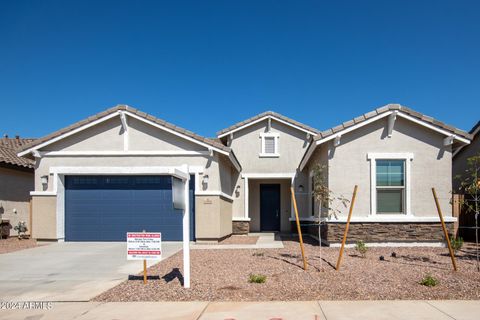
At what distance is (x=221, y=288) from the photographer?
7.63 metres

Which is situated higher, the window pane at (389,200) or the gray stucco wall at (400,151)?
the gray stucco wall at (400,151)

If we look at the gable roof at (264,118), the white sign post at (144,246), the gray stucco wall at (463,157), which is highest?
the gable roof at (264,118)

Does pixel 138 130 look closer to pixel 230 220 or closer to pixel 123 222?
pixel 123 222

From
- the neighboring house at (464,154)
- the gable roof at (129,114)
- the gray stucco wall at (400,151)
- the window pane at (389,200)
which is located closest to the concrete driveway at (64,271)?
the gable roof at (129,114)

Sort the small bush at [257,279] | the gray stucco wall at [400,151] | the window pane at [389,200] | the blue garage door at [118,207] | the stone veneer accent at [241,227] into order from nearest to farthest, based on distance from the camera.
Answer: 1. the small bush at [257,279]
2. the gray stucco wall at [400,151]
3. the window pane at [389,200]
4. the blue garage door at [118,207]
5. the stone veneer accent at [241,227]

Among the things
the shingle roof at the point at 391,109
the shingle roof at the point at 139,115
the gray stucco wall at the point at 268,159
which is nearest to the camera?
the shingle roof at the point at 391,109

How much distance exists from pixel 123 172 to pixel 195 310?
31.9 ft

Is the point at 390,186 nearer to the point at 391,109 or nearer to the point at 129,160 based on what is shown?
the point at 391,109

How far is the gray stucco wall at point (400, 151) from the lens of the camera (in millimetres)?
12828

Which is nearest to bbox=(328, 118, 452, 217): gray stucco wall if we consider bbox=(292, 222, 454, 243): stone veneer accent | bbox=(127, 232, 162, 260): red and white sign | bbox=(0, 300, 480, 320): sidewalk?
bbox=(292, 222, 454, 243): stone veneer accent

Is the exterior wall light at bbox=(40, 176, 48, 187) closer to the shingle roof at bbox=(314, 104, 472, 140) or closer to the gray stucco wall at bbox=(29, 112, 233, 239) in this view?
the gray stucco wall at bbox=(29, 112, 233, 239)

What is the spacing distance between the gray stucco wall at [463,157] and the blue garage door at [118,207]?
11.2m

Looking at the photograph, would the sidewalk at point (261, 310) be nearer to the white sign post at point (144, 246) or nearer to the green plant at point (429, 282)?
the green plant at point (429, 282)

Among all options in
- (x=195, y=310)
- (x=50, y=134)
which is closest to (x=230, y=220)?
(x=50, y=134)
